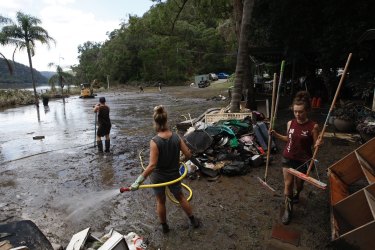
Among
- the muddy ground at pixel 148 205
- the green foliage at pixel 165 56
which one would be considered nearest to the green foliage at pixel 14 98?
the muddy ground at pixel 148 205

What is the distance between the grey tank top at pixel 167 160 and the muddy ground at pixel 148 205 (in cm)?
97

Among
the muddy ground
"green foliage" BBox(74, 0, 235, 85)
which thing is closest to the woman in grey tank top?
the muddy ground

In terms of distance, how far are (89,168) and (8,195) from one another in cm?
206

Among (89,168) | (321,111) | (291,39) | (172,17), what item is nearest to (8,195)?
(89,168)

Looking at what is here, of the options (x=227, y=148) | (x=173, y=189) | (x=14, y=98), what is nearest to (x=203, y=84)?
(x=14, y=98)

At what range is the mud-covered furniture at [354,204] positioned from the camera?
10.2 ft

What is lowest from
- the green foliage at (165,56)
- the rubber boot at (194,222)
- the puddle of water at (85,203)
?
the puddle of water at (85,203)

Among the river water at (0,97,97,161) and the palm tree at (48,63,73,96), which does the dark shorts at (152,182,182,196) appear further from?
the palm tree at (48,63,73,96)

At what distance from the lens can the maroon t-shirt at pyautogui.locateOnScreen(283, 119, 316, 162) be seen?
14.1ft

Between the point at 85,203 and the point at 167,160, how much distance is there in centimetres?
268

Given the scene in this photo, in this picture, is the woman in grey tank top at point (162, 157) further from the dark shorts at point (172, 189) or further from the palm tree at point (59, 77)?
the palm tree at point (59, 77)

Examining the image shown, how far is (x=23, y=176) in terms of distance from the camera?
306 inches

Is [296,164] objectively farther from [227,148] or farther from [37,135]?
[37,135]

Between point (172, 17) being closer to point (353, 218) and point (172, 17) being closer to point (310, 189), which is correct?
point (310, 189)
